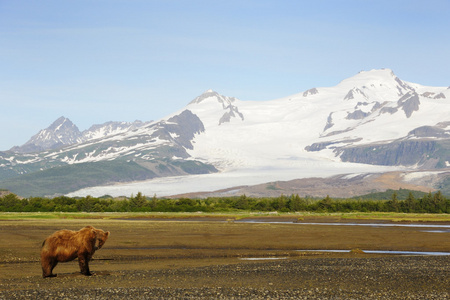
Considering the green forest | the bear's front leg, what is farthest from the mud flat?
the green forest

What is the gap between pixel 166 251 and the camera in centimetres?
3850

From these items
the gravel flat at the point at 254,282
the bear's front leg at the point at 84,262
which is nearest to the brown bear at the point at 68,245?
the bear's front leg at the point at 84,262

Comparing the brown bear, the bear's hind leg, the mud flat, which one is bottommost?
the mud flat

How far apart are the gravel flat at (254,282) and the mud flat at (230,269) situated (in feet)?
0.14

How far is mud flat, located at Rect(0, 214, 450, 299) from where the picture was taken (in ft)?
74.5

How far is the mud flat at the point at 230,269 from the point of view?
894 inches

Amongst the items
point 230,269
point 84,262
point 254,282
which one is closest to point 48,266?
point 84,262

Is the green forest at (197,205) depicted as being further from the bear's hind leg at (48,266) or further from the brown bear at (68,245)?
the brown bear at (68,245)

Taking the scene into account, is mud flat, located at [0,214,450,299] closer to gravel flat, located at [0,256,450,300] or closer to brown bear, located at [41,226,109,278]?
gravel flat, located at [0,256,450,300]

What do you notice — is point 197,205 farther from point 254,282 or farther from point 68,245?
point 68,245

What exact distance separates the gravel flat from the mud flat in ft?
0.14

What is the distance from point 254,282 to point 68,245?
28.5 feet

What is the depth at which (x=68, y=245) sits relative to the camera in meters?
23.8

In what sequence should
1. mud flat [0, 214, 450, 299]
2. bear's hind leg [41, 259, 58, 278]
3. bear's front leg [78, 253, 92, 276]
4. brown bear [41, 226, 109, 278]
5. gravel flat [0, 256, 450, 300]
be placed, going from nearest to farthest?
1. gravel flat [0, 256, 450, 300]
2. mud flat [0, 214, 450, 299]
3. brown bear [41, 226, 109, 278]
4. bear's hind leg [41, 259, 58, 278]
5. bear's front leg [78, 253, 92, 276]
